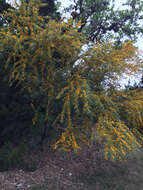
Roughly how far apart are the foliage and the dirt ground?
0.87m

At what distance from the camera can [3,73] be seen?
5.62 m

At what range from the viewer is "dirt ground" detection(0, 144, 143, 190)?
472 cm

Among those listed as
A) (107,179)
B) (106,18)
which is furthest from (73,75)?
(106,18)

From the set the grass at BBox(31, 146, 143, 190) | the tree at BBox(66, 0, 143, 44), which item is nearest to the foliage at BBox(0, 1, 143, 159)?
the grass at BBox(31, 146, 143, 190)

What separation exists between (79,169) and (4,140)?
8.53 feet

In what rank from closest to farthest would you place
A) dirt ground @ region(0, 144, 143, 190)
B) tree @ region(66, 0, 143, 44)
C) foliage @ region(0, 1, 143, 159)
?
1. foliage @ region(0, 1, 143, 159)
2. dirt ground @ region(0, 144, 143, 190)
3. tree @ region(66, 0, 143, 44)

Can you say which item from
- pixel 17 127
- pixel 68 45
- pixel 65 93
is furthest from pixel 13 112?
pixel 68 45

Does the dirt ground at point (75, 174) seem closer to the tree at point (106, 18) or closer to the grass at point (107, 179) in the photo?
the grass at point (107, 179)

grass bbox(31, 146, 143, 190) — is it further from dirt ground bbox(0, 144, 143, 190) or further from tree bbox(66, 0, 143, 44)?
tree bbox(66, 0, 143, 44)

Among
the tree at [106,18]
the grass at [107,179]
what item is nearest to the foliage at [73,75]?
the grass at [107,179]

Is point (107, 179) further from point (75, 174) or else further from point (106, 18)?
point (106, 18)

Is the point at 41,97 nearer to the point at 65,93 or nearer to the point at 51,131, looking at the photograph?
the point at 65,93

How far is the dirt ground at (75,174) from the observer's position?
4.72m

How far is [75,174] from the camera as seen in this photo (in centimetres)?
540
